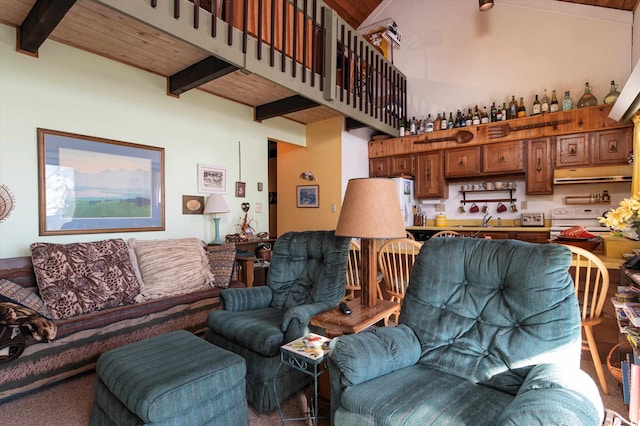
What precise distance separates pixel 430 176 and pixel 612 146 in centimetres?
223

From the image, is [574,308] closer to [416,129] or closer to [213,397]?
[213,397]

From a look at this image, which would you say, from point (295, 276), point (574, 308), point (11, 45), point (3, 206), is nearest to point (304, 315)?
point (295, 276)

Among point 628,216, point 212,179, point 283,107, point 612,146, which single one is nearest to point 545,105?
point 612,146

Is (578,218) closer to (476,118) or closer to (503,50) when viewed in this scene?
(476,118)

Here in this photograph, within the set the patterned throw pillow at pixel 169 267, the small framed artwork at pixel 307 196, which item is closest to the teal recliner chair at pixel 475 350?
the patterned throw pillow at pixel 169 267

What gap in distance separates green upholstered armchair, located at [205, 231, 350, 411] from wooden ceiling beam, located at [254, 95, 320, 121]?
198 centimetres

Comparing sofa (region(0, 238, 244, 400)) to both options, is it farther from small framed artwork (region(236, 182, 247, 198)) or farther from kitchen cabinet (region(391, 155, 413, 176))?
kitchen cabinet (region(391, 155, 413, 176))

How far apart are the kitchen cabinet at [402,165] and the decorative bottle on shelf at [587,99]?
7.55 feet

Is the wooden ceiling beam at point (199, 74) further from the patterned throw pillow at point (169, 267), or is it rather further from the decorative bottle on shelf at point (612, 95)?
the decorative bottle on shelf at point (612, 95)

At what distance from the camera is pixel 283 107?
4.14 metres

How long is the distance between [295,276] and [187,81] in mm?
2294

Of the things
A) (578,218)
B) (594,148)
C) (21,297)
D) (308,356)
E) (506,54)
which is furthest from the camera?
(506,54)

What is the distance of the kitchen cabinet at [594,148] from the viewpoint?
3.91 m

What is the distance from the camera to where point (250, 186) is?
4.43 m
